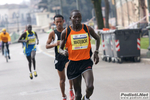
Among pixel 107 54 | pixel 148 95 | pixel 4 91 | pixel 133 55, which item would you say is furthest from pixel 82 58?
pixel 107 54

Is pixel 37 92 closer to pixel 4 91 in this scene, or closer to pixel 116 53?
pixel 4 91

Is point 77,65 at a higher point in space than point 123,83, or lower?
higher

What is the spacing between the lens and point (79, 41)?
5855 mm

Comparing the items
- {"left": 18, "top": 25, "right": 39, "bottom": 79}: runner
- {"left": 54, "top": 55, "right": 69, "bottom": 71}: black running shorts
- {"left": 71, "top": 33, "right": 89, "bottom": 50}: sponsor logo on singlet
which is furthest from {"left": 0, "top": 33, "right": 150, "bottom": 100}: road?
{"left": 71, "top": 33, "right": 89, "bottom": 50}: sponsor logo on singlet

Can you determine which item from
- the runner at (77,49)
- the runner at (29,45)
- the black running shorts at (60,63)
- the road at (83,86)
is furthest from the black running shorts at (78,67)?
the runner at (29,45)

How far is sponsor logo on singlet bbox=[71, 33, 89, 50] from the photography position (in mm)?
5840

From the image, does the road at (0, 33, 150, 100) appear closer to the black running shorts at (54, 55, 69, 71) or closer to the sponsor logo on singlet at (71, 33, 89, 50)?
the black running shorts at (54, 55, 69, 71)

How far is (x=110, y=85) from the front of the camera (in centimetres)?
901

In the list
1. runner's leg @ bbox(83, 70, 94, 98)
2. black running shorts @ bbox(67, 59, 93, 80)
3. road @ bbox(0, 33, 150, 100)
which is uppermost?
black running shorts @ bbox(67, 59, 93, 80)

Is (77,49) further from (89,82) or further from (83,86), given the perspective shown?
(83,86)

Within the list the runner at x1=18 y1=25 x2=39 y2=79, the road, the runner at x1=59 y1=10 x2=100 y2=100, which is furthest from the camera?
the runner at x1=18 y1=25 x2=39 y2=79

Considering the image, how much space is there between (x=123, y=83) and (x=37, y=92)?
2.28 metres

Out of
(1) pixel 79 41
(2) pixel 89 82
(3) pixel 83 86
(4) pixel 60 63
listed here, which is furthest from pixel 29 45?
(2) pixel 89 82

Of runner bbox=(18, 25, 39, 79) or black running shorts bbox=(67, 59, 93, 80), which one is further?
runner bbox=(18, 25, 39, 79)
